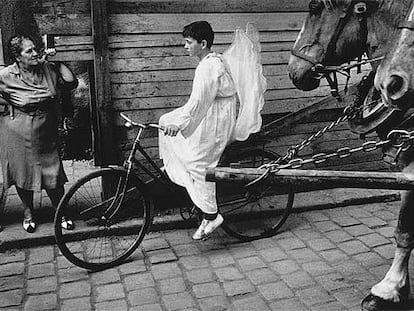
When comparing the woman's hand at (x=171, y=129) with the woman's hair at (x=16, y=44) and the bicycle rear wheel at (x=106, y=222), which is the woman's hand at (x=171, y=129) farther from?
the woman's hair at (x=16, y=44)

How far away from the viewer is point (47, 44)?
5.18 m

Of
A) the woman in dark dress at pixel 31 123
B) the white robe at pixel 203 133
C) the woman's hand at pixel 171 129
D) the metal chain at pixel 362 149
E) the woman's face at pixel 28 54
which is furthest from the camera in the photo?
the woman in dark dress at pixel 31 123

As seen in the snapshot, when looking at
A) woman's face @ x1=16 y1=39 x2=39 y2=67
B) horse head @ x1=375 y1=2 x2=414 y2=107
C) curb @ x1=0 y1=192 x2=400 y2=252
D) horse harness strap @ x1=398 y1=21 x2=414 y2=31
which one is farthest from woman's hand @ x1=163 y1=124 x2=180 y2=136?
horse harness strap @ x1=398 y1=21 x2=414 y2=31

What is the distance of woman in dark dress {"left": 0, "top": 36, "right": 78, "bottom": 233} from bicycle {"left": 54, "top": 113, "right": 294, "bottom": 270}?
15.1 inches

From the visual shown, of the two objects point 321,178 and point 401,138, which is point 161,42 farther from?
point 321,178

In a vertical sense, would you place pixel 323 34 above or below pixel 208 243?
above

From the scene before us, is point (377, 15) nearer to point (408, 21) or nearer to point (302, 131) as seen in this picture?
point (408, 21)

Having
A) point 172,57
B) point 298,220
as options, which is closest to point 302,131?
point 298,220

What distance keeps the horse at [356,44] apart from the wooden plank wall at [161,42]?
1748 mm

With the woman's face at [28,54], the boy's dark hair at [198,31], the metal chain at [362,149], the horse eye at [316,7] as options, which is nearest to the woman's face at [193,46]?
the boy's dark hair at [198,31]

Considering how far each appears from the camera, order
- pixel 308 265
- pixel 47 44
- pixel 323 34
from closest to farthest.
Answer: pixel 323 34, pixel 308 265, pixel 47 44

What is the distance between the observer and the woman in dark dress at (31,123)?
4969 mm

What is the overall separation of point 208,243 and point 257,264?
2.14 ft

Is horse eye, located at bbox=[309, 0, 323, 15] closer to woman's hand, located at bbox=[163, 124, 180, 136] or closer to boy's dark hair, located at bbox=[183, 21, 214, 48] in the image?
boy's dark hair, located at bbox=[183, 21, 214, 48]
